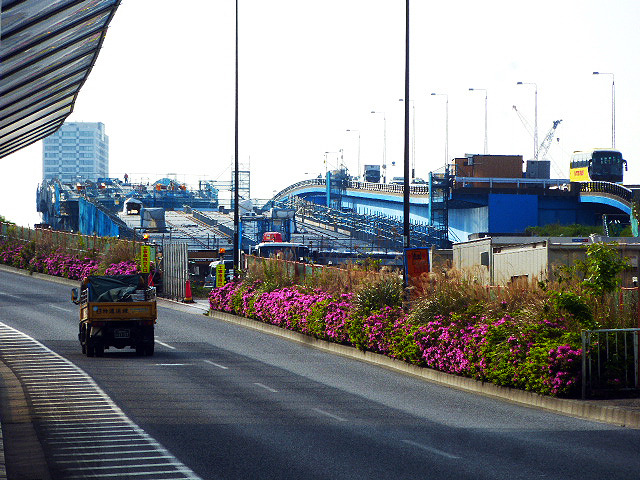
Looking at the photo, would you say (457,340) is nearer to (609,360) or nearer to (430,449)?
(609,360)

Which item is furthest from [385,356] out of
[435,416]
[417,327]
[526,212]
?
[526,212]

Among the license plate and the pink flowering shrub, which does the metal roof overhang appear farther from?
the pink flowering shrub

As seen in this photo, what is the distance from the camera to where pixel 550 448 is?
44.6 ft

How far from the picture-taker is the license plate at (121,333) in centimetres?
2641

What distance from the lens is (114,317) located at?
26.3m

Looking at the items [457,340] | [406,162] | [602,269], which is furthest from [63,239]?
[602,269]

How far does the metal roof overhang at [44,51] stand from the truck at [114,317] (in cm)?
489

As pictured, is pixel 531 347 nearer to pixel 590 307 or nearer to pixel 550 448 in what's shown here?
pixel 590 307

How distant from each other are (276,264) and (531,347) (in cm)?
2082

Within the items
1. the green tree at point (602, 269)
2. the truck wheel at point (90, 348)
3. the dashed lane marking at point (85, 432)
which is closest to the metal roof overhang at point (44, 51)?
the dashed lane marking at point (85, 432)

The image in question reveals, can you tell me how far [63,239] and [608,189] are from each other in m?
43.7

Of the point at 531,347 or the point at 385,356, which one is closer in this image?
the point at 531,347

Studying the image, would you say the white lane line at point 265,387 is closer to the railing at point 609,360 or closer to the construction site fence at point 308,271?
the railing at point 609,360

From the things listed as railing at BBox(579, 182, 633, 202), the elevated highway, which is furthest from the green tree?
the elevated highway
